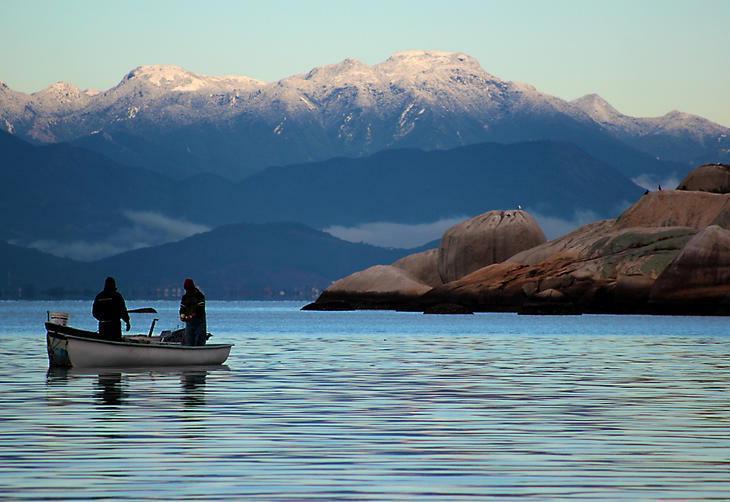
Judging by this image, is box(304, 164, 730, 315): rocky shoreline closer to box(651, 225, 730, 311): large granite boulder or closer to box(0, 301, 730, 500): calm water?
box(651, 225, 730, 311): large granite boulder

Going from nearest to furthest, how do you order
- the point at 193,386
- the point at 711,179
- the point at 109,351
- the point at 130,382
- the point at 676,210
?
the point at 193,386, the point at 130,382, the point at 109,351, the point at 676,210, the point at 711,179

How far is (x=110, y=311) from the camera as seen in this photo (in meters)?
52.5

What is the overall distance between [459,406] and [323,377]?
13.6m

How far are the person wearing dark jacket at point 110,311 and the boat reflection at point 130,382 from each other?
51.2 inches

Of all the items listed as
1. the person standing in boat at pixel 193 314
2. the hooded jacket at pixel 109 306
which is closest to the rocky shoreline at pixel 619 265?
the person standing in boat at pixel 193 314

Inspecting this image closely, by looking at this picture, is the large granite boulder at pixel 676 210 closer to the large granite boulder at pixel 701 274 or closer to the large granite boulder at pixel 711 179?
the large granite boulder at pixel 711 179

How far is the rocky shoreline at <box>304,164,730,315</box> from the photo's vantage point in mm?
152500

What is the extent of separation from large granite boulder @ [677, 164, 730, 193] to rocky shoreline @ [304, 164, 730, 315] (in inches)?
4.5

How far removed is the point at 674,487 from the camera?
2347 centimetres

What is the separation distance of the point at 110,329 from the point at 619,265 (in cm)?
11595

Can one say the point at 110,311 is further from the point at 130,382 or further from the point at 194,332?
the point at 130,382

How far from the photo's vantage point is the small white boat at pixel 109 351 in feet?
174

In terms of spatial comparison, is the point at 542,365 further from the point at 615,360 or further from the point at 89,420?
the point at 89,420

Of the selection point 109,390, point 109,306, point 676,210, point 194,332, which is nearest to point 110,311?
point 109,306
